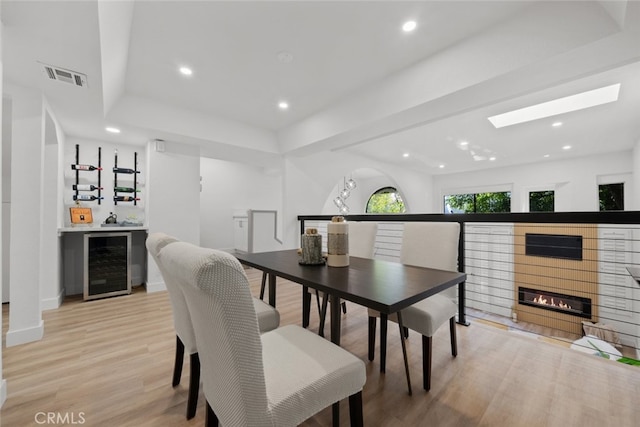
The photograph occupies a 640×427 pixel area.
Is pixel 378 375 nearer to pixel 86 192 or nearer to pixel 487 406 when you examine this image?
pixel 487 406

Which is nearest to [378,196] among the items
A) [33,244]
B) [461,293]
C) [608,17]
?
[461,293]

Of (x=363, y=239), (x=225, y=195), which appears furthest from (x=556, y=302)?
(x=225, y=195)

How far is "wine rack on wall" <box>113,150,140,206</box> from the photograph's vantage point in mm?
3871

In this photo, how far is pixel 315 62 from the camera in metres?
2.51

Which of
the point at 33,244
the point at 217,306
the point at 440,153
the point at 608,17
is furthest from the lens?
the point at 440,153

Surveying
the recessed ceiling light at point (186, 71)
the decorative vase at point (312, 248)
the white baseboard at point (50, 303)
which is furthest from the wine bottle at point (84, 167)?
the decorative vase at point (312, 248)

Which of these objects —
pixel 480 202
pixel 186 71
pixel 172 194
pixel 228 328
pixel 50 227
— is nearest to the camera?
pixel 228 328

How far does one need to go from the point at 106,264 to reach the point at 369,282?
3806 mm

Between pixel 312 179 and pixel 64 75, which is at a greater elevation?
pixel 64 75

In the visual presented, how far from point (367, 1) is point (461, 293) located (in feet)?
8.27

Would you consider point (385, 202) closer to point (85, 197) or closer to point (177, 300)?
point (85, 197)

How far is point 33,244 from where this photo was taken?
2217mm

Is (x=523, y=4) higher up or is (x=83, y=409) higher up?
(x=523, y=4)

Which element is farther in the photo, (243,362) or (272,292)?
(272,292)
